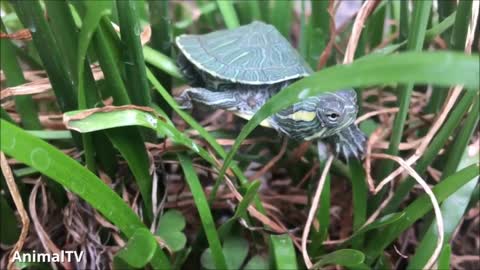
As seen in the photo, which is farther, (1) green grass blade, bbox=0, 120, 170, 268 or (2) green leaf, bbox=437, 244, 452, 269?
(2) green leaf, bbox=437, 244, 452, 269

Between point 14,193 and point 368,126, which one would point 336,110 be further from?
point 14,193

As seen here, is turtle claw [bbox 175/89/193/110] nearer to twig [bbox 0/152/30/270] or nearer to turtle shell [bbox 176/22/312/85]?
turtle shell [bbox 176/22/312/85]

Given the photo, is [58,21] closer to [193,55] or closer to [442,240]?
[193,55]

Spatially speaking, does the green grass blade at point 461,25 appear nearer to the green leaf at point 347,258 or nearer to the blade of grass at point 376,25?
the blade of grass at point 376,25

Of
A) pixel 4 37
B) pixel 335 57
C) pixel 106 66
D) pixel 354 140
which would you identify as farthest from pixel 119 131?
pixel 335 57

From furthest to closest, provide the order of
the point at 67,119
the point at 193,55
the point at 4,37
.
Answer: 1. the point at 193,55
2. the point at 4,37
3. the point at 67,119

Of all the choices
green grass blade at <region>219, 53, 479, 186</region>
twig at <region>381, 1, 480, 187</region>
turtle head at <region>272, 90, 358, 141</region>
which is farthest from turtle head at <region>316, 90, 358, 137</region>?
green grass blade at <region>219, 53, 479, 186</region>
